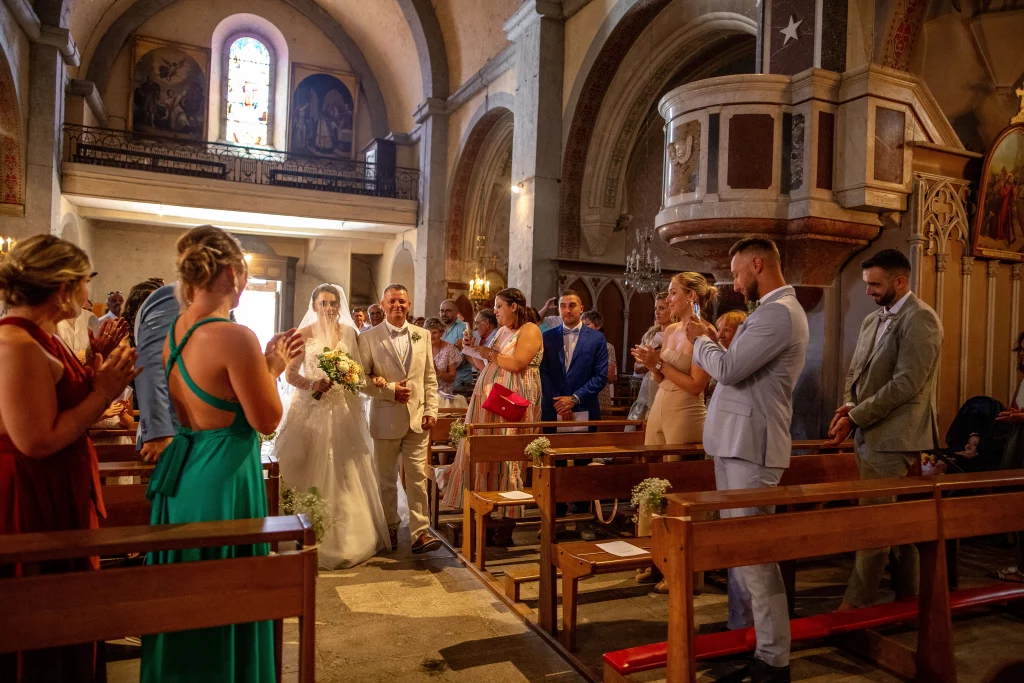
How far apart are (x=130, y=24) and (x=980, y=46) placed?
53.8 feet

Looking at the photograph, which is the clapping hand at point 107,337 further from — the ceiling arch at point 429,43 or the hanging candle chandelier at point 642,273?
the ceiling arch at point 429,43

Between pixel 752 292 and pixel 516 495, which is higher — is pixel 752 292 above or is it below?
above

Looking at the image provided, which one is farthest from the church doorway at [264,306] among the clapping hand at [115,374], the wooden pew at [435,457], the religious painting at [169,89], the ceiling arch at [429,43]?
the clapping hand at [115,374]

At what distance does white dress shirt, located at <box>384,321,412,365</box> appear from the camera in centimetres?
473

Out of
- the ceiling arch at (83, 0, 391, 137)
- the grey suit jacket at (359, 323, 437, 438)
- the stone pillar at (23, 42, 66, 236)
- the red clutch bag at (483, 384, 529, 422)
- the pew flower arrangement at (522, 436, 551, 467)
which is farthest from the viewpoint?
the ceiling arch at (83, 0, 391, 137)

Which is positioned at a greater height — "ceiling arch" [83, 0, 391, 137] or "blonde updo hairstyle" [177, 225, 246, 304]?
"ceiling arch" [83, 0, 391, 137]

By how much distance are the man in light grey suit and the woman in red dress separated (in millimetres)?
Result: 2215

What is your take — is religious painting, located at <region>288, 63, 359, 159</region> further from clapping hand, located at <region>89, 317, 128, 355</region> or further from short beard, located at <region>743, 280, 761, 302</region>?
short beard, located at <region>743, 280, 761, 302</region>

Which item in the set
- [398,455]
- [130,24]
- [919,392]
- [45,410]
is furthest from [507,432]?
[130,24]

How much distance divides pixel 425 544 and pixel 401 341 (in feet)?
4.34

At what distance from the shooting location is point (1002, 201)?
5.71m

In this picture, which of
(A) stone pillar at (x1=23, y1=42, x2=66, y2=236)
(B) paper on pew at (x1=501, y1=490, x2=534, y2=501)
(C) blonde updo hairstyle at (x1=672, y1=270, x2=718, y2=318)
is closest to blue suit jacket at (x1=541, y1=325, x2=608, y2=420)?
(B) paper on pew at (x1=501, y1=490, x2=534, y2=501)

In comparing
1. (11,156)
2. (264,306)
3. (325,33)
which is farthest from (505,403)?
(325,33)

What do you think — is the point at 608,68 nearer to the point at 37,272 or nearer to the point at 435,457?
the point at 435,457
